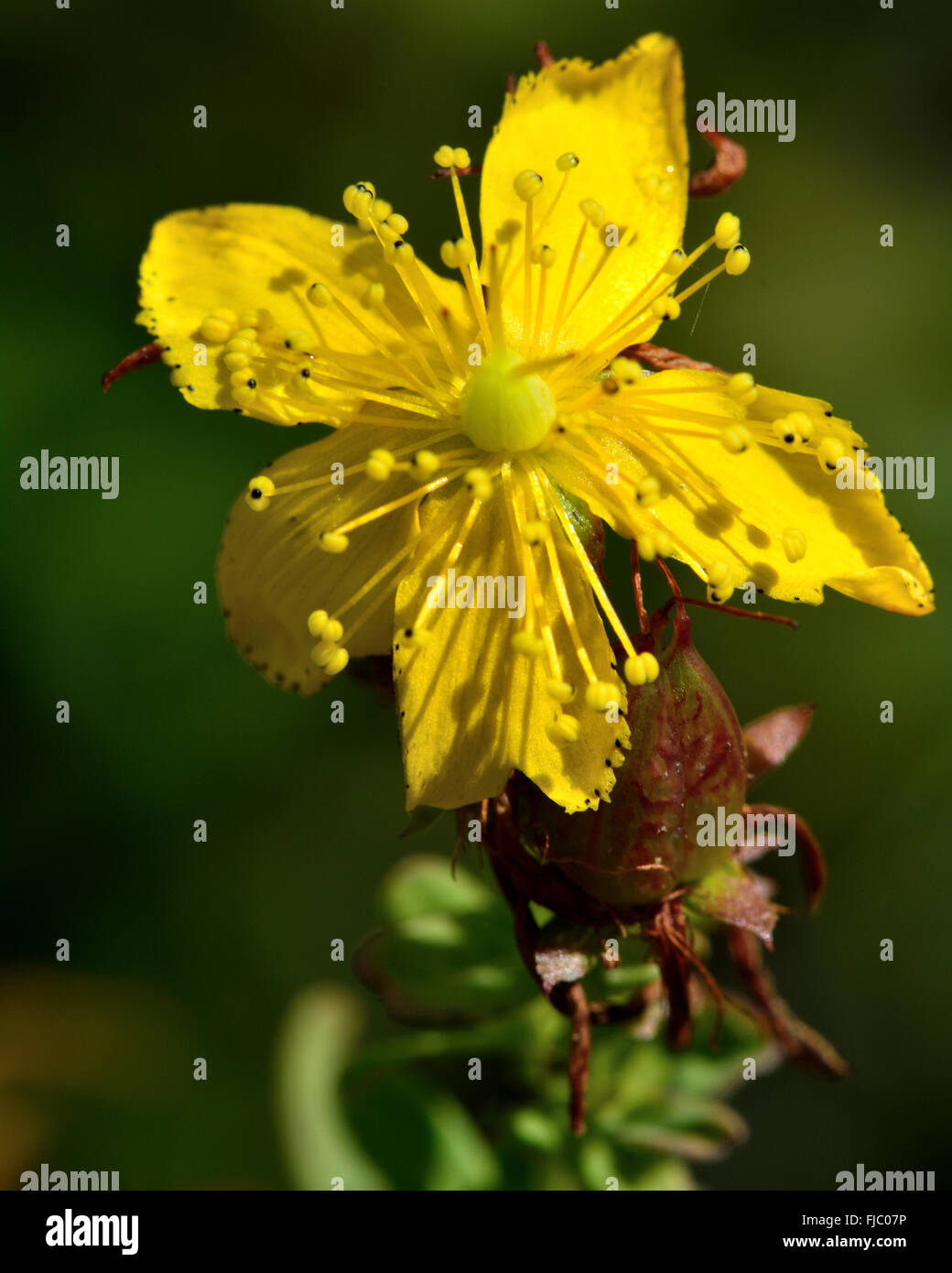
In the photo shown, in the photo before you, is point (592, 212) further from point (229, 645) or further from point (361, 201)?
point (229, 645)

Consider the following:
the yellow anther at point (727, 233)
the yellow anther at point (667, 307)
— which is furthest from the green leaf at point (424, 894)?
the yellow anther at point (727, 233)

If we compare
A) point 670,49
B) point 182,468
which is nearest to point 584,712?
point 670,49

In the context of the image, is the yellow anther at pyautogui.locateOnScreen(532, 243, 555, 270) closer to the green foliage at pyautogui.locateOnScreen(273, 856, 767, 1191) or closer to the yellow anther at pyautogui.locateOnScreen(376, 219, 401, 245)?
the yellow anther at pyautogui.locateOnScreen(376, 219, 401, 245)

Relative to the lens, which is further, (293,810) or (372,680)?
(293,810)

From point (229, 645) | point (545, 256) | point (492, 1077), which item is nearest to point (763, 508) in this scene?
point (545, 256)

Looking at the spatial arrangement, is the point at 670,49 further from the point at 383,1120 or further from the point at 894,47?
the point at 383,1120

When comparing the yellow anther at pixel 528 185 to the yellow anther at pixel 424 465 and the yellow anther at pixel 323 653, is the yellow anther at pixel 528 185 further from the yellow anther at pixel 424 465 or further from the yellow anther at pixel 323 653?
the yellow anther at pixel 323 653
